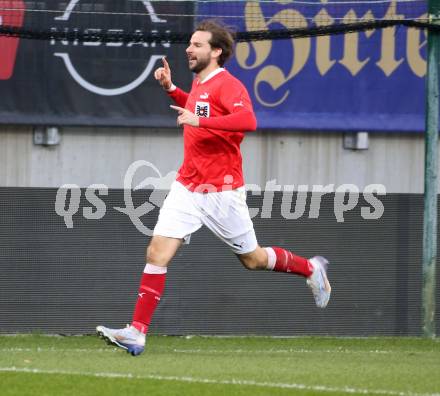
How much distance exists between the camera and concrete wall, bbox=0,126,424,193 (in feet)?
39.0

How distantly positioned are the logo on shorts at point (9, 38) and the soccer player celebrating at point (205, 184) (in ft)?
13.4

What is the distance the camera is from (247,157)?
40.3ft

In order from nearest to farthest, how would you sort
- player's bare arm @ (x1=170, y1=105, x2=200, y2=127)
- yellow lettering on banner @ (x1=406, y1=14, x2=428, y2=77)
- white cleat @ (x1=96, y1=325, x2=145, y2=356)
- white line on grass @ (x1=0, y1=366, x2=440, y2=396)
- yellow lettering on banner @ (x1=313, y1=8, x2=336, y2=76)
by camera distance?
1. white line on grass @ (x1=0, y1=366, x2=440, y2=396)
2. player's bare arm @ (x1=170, y1=105, x2=200, y2=127)
3. white cleat @ (x1=96, y1=325, x2=145, y2=356)
4. yellow lettering on banner @ (x1=313, y1=8, x2=336, y2=76)
5. yellow lettering on banner @ (x1=406, y1=14, x2=428, y2=77)

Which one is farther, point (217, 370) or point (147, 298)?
point (147, 298)

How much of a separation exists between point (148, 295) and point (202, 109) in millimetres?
1271

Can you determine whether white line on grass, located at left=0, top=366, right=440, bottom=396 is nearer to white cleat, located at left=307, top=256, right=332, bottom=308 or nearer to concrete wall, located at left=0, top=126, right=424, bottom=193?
white cleat, located at left=307, top=256, right=332, bottom=308

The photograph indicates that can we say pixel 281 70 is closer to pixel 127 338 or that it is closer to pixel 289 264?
pixel 289 264

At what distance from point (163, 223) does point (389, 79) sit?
539 centimetres

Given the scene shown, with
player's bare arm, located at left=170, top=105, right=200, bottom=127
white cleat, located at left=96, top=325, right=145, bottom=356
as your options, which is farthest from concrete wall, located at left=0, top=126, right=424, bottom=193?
player's bare arm, located at left=170, top=105, right=200, bottom=127

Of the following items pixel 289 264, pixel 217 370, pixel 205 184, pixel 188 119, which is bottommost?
pixel 217 370

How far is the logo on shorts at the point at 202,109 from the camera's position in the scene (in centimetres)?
764

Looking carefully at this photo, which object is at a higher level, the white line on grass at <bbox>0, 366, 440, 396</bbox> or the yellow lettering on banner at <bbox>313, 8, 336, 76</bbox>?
the yellow lettering on banner at <bbox>313, 8, 336, 76</bbox>

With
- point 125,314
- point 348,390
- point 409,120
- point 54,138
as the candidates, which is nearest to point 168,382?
point 348,390

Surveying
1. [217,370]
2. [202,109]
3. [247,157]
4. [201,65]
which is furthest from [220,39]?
[247,157]
